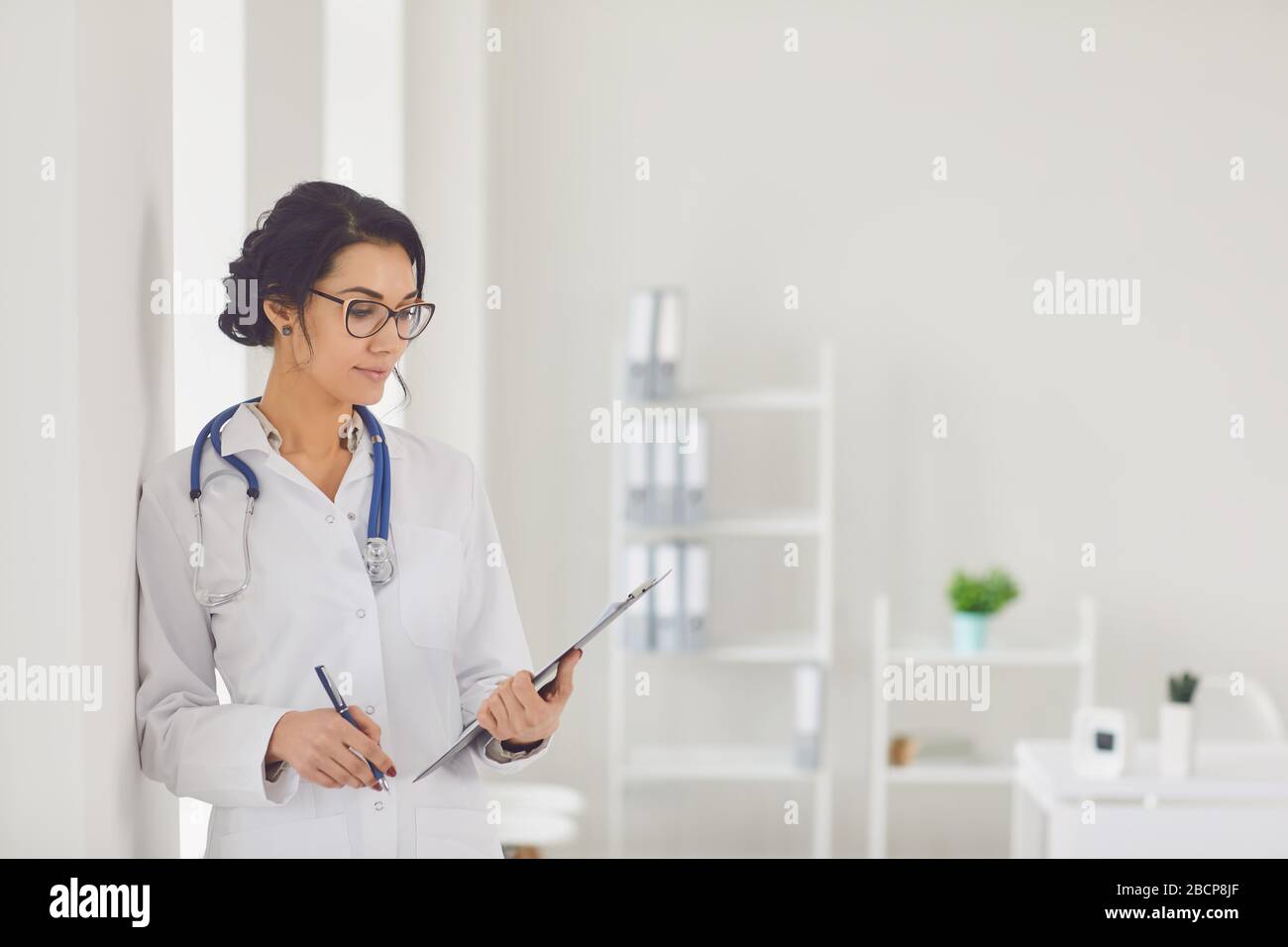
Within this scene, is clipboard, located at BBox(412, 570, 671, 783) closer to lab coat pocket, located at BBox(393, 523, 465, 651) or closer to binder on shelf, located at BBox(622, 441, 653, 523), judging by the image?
lab coat pocket, located at BBox(393, 523, 465, 651)

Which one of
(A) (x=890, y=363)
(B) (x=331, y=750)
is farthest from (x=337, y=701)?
(A) (x=890, y=363)

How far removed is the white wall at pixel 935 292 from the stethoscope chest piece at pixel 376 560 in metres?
2.21

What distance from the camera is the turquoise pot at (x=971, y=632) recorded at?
9.68ft

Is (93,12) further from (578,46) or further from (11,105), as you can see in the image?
(578,46)

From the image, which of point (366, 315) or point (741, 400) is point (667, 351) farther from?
point (366, 315)

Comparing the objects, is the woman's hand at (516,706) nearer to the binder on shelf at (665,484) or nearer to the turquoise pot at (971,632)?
the binder on shelf at (665,484)

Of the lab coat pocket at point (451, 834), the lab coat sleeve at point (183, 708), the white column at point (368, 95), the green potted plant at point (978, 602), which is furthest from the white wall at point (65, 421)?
the green potted plant at point (978, 602)

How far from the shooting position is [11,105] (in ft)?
2.87

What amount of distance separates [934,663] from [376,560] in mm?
2340

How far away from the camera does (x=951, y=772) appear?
2.94m

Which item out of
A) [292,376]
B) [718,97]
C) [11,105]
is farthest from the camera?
[718,97]
